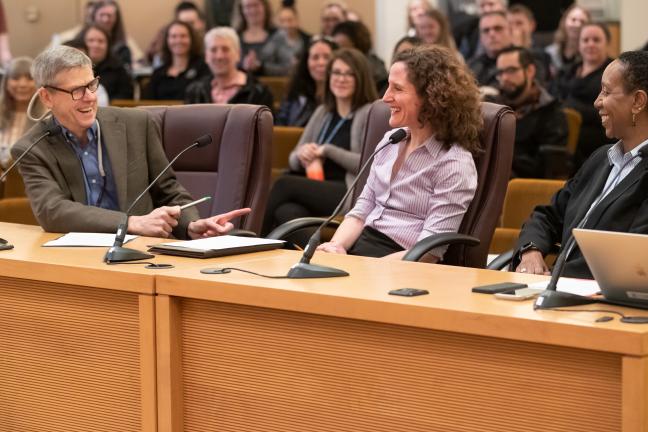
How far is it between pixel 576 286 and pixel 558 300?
0.72 feet

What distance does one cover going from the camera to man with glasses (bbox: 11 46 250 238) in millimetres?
3443

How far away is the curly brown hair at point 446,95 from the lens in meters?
3.62

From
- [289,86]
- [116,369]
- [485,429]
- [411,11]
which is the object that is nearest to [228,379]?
[116,369]

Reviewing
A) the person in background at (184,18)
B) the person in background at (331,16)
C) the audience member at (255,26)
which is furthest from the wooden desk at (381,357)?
the person in background at (184,18)

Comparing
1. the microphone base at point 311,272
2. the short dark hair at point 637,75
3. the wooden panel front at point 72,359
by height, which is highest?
the short dark hair at point 637,75

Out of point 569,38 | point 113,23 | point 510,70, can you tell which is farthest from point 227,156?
point 113,23

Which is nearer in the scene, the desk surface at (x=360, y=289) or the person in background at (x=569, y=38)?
the desk surface at (x=360, y=289)

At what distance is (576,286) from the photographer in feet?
8.00

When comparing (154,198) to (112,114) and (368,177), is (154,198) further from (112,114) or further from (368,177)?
(368,177)

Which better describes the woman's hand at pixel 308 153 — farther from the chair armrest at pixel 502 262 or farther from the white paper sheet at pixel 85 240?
the white paper sheet at pixel 85 240

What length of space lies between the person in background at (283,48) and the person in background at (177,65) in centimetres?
74

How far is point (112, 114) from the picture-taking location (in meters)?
3.75

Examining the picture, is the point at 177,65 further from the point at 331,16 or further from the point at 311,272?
the point at 311,272

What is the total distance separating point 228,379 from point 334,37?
177 inches
